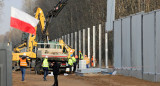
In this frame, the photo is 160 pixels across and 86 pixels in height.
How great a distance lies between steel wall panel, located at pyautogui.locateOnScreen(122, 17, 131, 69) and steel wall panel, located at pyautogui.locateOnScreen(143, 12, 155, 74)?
2.87 m

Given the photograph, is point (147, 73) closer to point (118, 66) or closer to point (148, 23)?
point (148, 23)

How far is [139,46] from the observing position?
2462 centimetres

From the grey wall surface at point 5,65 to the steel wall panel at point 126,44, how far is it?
20.6 metres

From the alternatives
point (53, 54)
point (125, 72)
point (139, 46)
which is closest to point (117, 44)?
point (125, 72)

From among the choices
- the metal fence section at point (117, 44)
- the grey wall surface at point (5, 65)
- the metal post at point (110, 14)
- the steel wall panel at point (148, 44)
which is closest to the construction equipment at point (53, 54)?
the metal fence section at point (117, 44)

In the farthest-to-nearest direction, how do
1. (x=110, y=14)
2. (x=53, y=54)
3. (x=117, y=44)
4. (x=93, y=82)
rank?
(x=53, y=54), (x=110, y=14), (x=117, y=44), (x=93, y=82)

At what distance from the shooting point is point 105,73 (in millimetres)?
→ 29766

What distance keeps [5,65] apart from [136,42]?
64.4 feet

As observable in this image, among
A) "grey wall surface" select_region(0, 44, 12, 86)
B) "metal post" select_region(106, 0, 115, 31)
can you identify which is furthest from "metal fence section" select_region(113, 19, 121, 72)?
"grey wall surface" select_region(0, 44, 12, 86)

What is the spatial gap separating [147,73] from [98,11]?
36782 mm

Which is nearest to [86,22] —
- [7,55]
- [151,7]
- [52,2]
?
[151,7]

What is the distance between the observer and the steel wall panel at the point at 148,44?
886 inches

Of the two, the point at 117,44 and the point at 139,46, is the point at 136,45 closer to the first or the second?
the point at 139,46

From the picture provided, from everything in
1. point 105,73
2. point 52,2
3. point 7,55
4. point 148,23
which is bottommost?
point 105,73
